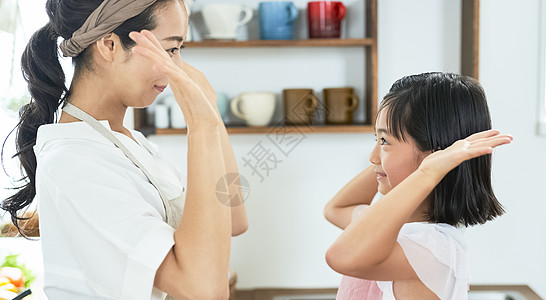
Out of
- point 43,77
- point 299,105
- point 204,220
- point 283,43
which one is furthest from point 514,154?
point 43,77

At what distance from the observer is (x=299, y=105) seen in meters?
2.06

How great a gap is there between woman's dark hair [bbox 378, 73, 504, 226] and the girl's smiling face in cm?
1

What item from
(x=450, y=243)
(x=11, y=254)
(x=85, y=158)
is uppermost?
(x=85, y=158)

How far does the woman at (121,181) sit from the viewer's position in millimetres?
714

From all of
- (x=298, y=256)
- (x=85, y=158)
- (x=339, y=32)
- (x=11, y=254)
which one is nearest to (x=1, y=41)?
(x=11, y=254)

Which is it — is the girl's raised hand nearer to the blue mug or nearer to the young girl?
the young girl

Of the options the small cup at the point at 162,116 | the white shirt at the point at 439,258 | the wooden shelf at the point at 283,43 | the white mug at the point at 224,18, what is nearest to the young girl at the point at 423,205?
the white shirt at the point at 439,258

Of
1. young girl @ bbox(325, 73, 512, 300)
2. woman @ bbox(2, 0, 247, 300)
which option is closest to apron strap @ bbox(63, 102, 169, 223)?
woman @ bbox(2, 0, 247, 300)

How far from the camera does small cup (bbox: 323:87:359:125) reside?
2.04 metres

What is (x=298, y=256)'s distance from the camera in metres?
2.24

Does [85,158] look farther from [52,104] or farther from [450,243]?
[450,243]

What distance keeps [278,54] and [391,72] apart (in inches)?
19.7

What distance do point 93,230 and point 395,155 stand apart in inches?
23.4

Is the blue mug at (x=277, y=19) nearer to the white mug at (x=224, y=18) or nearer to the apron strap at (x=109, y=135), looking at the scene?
the white mug at (x=224, y=18)
